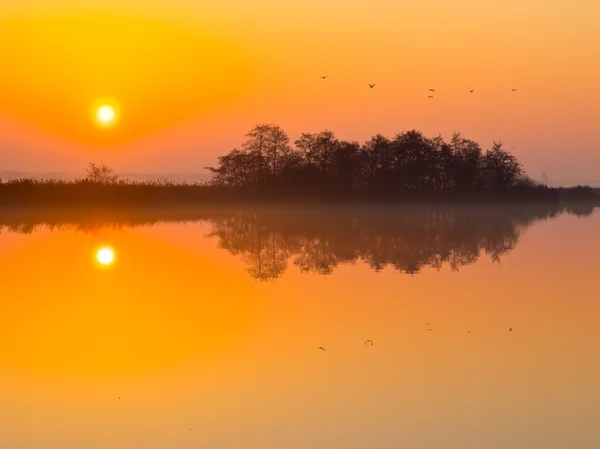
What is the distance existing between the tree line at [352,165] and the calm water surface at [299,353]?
42814 mm

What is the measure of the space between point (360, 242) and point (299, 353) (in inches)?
779

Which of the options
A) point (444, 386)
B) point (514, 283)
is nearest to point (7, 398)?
point (444, 386)

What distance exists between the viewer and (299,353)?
12.1m

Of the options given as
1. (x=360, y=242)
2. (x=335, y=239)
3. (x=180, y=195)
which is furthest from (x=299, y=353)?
(x=180, y=195)

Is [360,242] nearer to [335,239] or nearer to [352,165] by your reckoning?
[335,239]

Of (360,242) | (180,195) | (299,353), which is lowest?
(299,353)

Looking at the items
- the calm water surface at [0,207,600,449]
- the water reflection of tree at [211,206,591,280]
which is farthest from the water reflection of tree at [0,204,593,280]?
the calm water surface at [0,207,600,449]

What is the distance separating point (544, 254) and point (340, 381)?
1881 cm

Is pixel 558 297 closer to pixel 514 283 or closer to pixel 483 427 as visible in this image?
pixel 514 283

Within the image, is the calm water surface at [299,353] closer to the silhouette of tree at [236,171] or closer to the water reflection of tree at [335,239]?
the water reflection of tree at [335,239]

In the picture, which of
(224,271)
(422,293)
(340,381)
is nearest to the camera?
(340,381)

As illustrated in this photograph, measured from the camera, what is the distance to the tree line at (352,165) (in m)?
67.7

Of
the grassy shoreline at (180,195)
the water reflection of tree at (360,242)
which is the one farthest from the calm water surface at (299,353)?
the grassy shoreline at (180,195)

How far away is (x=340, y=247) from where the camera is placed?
29.4m
